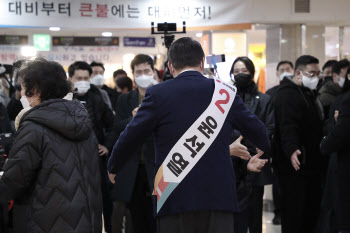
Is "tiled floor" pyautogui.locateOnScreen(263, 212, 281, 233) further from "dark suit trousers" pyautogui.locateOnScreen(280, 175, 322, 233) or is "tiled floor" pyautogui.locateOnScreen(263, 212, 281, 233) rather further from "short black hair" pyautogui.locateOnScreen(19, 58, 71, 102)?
"short black hair" pyautogui.locateOnScreen(19, 58, 71, 102)

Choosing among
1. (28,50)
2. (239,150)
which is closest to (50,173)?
(239,150)

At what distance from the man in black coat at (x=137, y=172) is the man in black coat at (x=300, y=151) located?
132 cm

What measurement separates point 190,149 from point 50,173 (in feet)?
2.59

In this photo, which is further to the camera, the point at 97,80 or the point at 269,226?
the point at 97,80

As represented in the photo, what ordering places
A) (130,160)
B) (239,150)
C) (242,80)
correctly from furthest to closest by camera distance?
(242,80) < (130,160) < (239,150)

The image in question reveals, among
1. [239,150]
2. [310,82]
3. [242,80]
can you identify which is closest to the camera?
[239,150]

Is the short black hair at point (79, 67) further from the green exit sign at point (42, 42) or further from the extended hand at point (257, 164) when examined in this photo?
the green exit sign at point (42, 42)

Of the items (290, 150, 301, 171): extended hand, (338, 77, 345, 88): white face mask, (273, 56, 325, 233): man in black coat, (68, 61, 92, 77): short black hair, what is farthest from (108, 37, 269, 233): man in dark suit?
(338, 77, 345, 88): white face mask

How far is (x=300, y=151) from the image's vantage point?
5074 millimetres

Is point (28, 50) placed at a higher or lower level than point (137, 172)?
higher

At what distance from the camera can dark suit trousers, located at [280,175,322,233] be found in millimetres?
5188

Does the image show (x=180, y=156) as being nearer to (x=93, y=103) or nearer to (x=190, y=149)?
(x=190, y=149)

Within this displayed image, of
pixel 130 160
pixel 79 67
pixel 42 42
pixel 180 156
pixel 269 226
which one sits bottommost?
pixel 269 226

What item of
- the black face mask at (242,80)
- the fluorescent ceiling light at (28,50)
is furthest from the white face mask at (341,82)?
the fluorescent ceiling light at (28,50)
